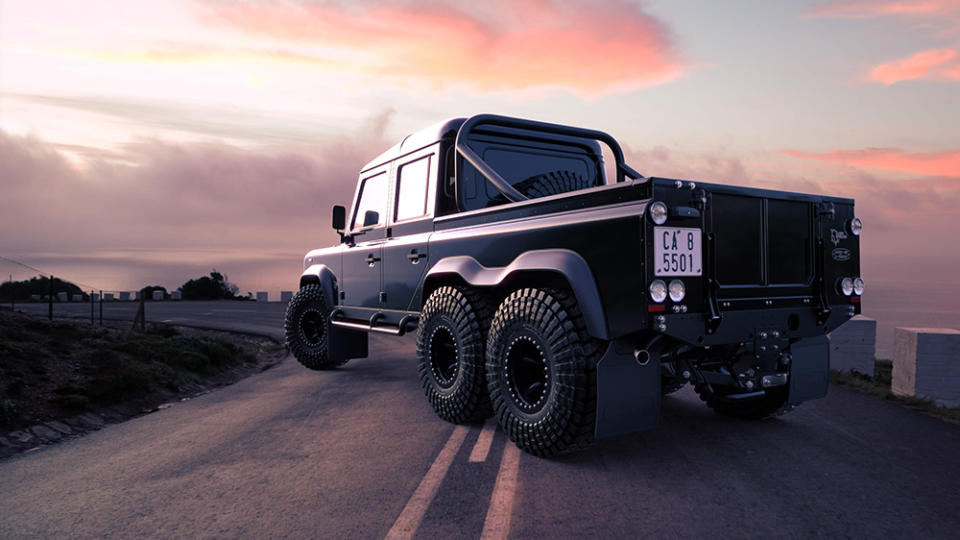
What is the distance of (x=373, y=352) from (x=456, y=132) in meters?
5.90

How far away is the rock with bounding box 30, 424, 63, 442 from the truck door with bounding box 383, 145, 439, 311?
3377mm

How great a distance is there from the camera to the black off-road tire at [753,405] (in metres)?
5.04

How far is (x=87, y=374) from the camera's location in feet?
24.1

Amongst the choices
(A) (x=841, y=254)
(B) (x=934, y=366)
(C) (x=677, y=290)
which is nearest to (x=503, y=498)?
(C) (x=677, y=290)

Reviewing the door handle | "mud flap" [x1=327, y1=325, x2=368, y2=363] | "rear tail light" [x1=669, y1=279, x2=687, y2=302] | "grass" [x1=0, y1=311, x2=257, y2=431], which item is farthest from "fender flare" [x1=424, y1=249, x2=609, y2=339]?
"grass" [x1=0, y1=311, x2=257, y2=431]

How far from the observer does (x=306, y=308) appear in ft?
30.1

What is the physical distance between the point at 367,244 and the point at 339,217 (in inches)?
31.6

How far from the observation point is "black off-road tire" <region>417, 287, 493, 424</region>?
521 cm

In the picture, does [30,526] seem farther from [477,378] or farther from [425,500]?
[477,378]

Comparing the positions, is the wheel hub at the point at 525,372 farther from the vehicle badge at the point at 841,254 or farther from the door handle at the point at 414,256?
the vehicle badge at the point at 841,254

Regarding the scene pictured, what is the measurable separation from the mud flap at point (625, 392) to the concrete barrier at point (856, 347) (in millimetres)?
5818

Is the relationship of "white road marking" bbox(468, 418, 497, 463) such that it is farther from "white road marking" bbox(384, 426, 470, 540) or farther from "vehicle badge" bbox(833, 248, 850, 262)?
"vehicle badge" bbox(833, 248, 850, 262)

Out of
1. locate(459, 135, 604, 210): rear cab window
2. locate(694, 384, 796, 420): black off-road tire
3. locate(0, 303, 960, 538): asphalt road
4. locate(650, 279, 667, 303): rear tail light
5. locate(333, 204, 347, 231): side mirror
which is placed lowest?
locate(0, 303, 960, 538): asphalt road

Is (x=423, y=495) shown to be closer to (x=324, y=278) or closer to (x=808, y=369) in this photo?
(x=808, y=369)
